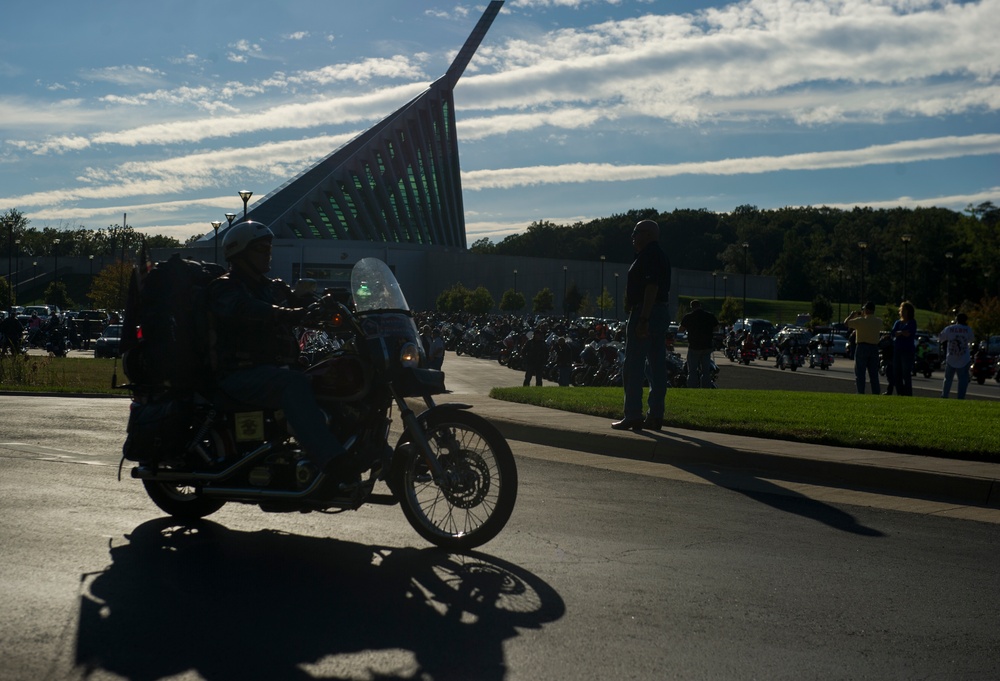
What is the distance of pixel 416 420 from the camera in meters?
5.43

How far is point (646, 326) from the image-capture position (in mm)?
9867

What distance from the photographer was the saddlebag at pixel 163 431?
566cm

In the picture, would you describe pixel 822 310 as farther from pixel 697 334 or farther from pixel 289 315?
pixel 289 315

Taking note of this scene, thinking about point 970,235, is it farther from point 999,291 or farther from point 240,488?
point 240,488

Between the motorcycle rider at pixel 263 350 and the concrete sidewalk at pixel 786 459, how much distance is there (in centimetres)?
445

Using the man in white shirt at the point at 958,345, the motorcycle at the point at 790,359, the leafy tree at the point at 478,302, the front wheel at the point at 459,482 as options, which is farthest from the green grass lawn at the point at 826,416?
the leafy tree at the point at 478,302

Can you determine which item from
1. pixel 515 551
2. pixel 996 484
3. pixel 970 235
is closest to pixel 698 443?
pixel 996 484

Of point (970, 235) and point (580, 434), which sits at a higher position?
point (970, 235)

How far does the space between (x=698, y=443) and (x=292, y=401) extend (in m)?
5.05

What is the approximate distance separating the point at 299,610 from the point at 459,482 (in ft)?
4.12

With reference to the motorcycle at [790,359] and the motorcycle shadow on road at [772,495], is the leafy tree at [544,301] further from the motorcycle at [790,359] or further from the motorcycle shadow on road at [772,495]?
the motorcycle shadow on road at [772,495]

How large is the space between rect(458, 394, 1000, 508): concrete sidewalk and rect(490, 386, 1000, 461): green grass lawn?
0.35 m

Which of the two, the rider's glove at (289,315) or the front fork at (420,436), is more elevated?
the rider's glove at (289,315)

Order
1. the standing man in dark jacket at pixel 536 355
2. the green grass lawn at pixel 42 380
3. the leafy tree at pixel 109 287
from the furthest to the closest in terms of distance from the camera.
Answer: the leafy tree at pixel 109 287 < the standing man in dark jacket at pixel 536 355 < the green grass lawn at pixel 42 380
